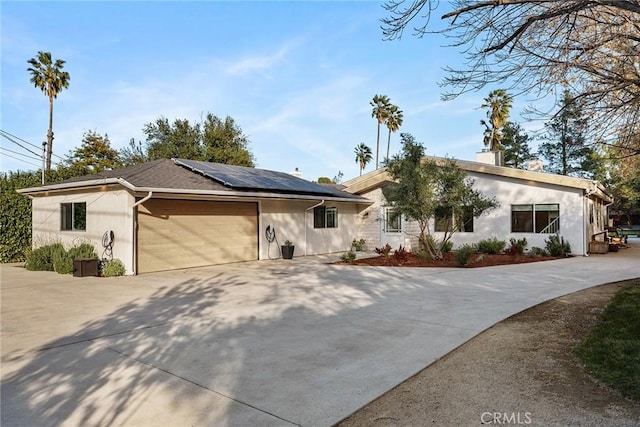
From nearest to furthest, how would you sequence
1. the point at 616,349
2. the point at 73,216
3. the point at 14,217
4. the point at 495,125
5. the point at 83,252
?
the point at 616,349 < the point at 83,252 < the point at 73,216 < the point at 14,217 < the point at 495,125

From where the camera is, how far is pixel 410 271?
11344mm

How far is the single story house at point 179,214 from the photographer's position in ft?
36.8

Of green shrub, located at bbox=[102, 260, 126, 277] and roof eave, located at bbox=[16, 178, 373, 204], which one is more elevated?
roof eave, located at bbox=[16, 178, 373, 204]

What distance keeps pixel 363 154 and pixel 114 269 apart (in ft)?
137

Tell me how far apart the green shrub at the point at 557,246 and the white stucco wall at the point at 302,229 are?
8.23 meters

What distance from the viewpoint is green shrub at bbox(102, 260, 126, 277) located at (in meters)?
10.8

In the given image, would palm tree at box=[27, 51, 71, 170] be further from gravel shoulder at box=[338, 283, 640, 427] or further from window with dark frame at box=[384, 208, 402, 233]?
gravel shoulder at box=[338, 283, 640, 427]

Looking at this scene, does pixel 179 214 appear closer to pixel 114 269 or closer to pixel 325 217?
pixel 114 269

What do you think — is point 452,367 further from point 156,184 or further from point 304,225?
point 304,225

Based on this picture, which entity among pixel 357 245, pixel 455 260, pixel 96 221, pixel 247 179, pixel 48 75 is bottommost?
pixel 455 260

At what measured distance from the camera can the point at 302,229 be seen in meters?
16.3

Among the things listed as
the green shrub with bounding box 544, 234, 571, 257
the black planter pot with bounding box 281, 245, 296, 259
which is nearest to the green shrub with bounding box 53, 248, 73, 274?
the black planter pot with bounding box 281, 245, 296, 259

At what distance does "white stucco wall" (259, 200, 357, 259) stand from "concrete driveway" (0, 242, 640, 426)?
502cm
